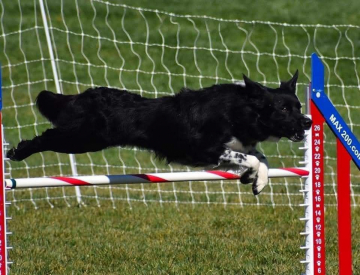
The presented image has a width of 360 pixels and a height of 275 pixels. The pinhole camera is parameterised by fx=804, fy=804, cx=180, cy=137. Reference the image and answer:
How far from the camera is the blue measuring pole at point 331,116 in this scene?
4.67m

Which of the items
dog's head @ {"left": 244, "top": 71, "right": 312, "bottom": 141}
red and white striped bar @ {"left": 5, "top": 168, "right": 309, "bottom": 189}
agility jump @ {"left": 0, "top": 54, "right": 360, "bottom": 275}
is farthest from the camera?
dog's head @ {"left": 244, "top": 71, "right": 312, "bottom": 141}

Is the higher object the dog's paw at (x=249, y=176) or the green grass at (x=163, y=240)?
the dog's paw at (x=249, y=176)

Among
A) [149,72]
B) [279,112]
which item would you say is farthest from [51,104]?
[149,72]

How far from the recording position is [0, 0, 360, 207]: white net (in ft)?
29.1

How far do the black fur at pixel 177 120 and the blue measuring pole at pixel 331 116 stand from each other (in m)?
0.15

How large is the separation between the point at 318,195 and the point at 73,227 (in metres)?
3.23

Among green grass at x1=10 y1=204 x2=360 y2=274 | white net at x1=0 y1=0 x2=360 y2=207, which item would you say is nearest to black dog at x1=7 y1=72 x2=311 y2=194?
green grass at x1=10 y1=204 x2=360 y2=274

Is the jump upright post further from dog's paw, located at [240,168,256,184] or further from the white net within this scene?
the white net

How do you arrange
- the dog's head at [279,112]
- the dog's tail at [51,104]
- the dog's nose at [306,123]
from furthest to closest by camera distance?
1. the dog's tail at [51,104]
2. the dog's head at [279,112]
3. the dog's nose at [306,123]

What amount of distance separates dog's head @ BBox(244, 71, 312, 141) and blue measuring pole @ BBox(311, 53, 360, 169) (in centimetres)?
22

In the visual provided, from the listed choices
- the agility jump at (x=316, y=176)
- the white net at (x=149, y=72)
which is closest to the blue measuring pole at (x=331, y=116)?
the agility jump at (x=316, y=176)

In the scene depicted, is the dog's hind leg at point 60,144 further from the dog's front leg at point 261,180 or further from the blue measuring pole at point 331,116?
the blue measuring pole at point 331,116

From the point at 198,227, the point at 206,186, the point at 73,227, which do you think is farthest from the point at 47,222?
the point at 206,186

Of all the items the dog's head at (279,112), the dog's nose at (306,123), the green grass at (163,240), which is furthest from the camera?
the green grass at (163,240)
